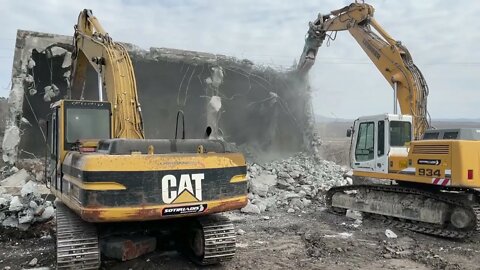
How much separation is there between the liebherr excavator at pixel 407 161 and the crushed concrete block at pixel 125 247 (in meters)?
5.46

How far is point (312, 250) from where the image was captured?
7004 mm

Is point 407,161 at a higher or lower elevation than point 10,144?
lower

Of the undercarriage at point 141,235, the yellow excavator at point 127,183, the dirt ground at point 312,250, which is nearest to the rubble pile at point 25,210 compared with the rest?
the dirt ground at point 312,250

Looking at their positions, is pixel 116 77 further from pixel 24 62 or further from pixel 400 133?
pixel 24 62

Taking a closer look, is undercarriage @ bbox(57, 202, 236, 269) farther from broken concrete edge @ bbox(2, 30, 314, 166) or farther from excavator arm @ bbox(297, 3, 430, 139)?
broken concrete edge @ bbox(2, 30, 314, 166)

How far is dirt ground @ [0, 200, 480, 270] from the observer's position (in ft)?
20.5

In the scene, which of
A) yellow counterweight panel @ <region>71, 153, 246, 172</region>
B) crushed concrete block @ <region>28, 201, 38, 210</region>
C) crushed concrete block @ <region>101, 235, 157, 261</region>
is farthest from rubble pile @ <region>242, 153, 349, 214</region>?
yellow counterweight panel @ <region>71, 153, 246, 172</region>

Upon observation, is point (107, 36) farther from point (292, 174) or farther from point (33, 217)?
point (292, 174)

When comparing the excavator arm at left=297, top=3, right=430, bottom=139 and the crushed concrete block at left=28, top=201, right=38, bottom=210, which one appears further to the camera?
the excavator arm at left=297, top=3, right=430, bottom=139

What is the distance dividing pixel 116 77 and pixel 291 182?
25.1 ft


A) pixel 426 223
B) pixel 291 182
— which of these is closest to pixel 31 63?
pixel 291 182

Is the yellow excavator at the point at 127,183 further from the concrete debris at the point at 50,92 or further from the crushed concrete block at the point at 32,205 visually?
the concrete debris at the point at 50,92

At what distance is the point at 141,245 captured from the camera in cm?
561

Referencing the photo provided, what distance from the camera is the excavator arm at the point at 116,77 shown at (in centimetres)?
669
